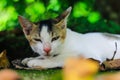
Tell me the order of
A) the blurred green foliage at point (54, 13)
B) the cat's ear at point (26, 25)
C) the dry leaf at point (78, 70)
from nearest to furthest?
the dry leaf at point (78, 70)
the cat's ear at point (26, 25)
the blurred green foliage at point (54, 13)

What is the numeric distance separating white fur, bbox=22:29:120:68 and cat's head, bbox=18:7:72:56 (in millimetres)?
20

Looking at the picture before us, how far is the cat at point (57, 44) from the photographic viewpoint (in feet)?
8.23

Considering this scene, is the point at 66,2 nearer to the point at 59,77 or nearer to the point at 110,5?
the point at 110,5

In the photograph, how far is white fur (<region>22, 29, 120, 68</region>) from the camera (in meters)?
2.56

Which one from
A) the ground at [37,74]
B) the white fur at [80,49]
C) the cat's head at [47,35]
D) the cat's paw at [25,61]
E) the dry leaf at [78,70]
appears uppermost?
the dry leaf at [78,70]

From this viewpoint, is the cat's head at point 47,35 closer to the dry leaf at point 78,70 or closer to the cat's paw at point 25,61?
the cat's paw at point 25,61

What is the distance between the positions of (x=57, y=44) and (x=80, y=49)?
0.20 meters

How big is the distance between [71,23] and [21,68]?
972 millimetres

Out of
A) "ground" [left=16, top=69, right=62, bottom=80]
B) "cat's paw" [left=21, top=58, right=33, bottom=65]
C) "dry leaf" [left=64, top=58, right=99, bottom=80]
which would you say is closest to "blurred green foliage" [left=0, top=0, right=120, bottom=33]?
"cat's paw" [left=21, top=58, right=33, bottom=65]

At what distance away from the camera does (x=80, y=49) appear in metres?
2.64

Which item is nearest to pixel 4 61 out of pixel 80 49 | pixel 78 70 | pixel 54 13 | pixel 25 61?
pixel 25 61

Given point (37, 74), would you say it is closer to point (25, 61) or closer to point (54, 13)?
point (25, 61)

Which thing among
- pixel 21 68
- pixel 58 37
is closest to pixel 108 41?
pixel 58 37

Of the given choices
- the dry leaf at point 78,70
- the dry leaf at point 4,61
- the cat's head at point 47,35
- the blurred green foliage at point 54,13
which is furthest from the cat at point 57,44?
the dry leaf at point 78,70
